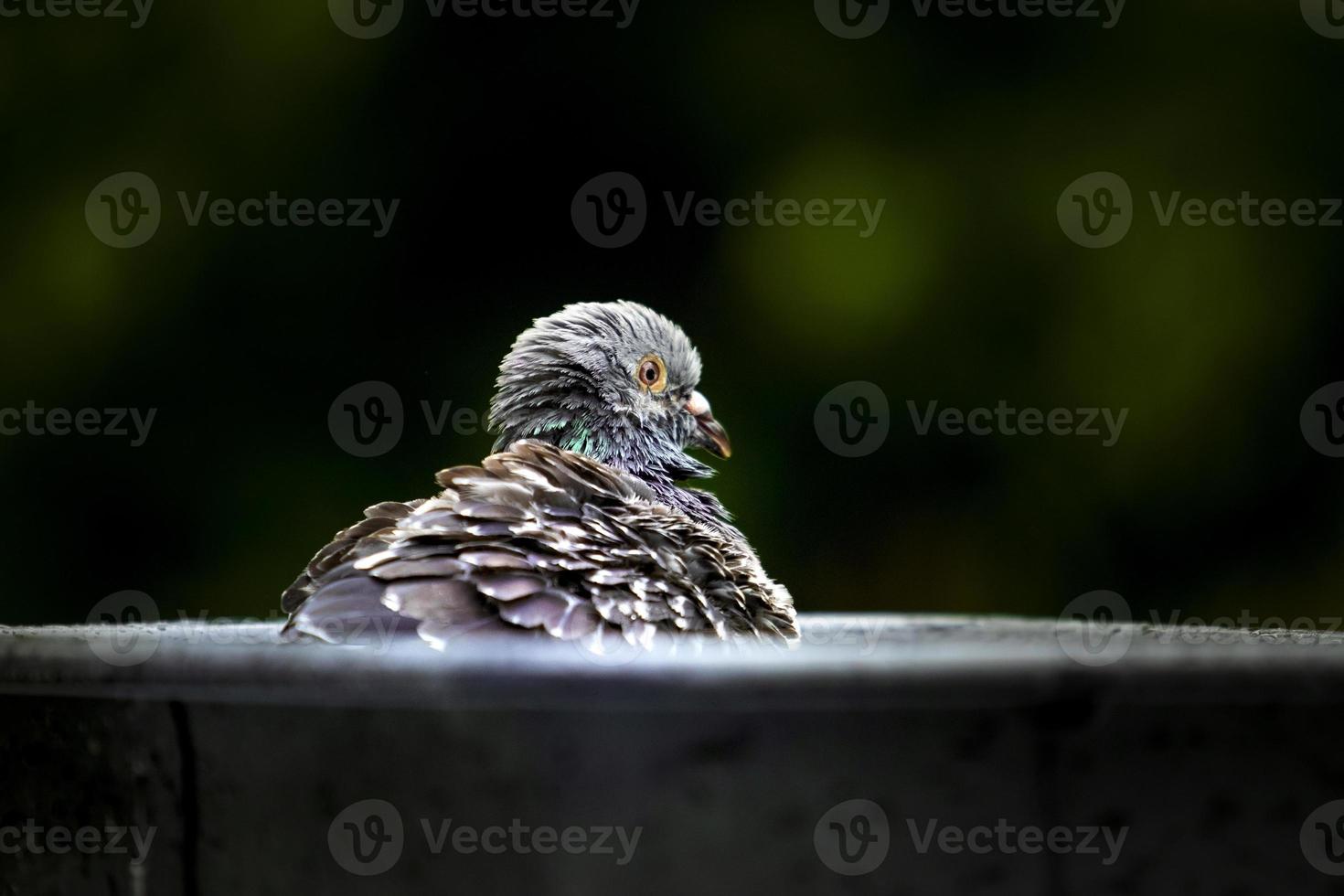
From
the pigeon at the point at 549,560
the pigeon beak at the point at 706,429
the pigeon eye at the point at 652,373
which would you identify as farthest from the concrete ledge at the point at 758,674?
A: the pigeon beak at the point at 706,429

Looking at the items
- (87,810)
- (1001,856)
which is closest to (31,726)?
(87,810)

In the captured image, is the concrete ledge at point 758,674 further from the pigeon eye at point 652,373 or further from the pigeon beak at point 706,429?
the pigeon beak at point 706,429

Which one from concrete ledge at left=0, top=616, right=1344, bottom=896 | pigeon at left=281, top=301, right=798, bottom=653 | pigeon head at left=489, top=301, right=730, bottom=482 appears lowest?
concrete ledge at left=0, top=616, right=1344, bottom=896

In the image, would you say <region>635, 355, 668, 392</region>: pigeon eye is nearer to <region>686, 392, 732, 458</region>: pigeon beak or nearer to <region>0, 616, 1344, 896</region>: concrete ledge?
<region>686, 392, 732, 458</region>: pigeon beak

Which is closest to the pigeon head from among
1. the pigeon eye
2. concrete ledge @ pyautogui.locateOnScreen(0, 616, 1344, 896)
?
the pigeon eye

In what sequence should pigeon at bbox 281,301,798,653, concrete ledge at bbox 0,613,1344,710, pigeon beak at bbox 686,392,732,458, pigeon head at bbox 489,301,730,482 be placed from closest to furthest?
concrete ledge at bbox 0,613,1344,710
pigeon at bbox 281,301,798,653
pigeon head at bbox 489,301,730,482
pigeon beak at bbox 686,392,732,458

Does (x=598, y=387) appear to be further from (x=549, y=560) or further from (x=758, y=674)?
(x=758, y=674)

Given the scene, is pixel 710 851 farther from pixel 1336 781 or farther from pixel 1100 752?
pixel 1336 781

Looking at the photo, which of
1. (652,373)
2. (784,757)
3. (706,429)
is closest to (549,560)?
(784,757)
